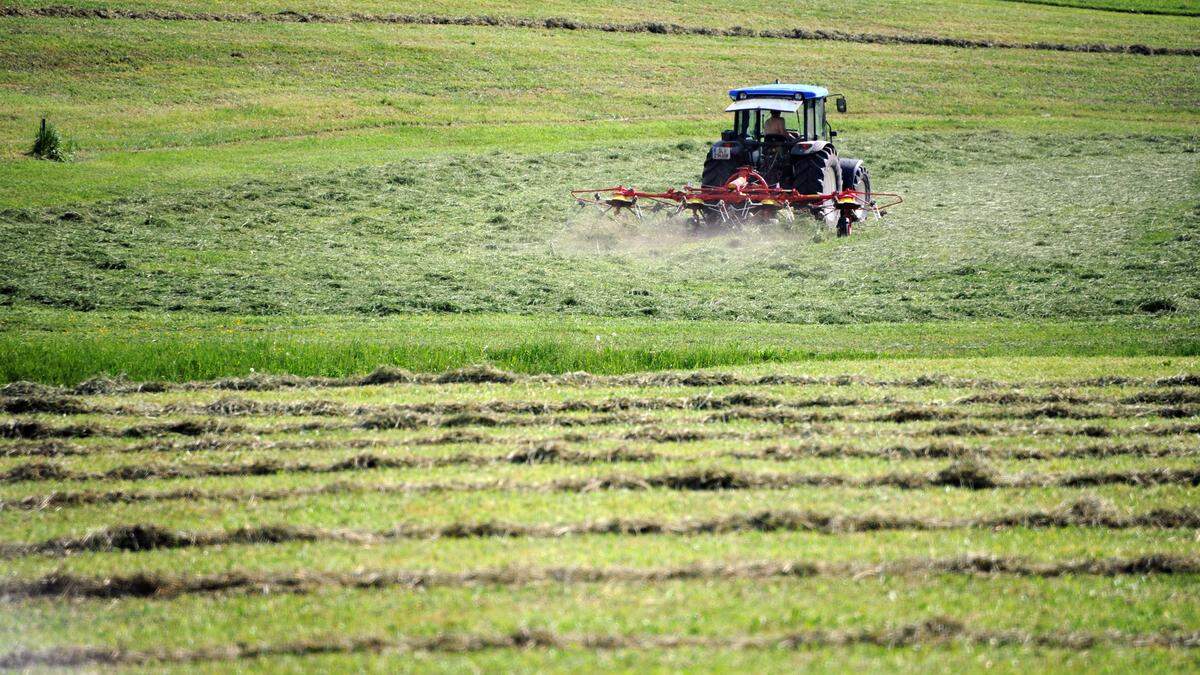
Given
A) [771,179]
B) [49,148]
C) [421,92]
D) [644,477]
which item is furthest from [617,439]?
[421,92]

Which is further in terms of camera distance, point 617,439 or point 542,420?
point 542,420

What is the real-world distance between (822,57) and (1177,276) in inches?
1054

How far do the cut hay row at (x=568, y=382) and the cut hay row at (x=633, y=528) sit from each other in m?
3.76

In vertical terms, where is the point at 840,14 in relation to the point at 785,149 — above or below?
above

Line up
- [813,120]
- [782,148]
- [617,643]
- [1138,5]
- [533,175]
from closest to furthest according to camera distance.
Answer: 1. [617,643]
2. [782,148]
3. [813,120]
4. [533,175]
5. [1138,5]

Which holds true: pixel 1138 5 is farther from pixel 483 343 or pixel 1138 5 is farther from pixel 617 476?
pixel 617 476

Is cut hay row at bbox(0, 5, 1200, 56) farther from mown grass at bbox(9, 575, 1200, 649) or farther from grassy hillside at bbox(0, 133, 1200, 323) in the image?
mown grass at bbox(9, 575, 1200, 649)

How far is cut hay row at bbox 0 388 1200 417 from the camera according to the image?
11336 millimetres

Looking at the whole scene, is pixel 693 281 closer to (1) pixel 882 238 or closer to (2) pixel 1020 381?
(1) pixel 882 238

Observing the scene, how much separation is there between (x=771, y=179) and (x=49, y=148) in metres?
14.5

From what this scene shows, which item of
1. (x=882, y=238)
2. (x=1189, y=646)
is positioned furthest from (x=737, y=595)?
(x=882, y=238)

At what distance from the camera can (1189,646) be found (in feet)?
22.1

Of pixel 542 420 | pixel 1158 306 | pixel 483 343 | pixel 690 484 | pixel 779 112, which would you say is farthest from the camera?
pixel 779 112

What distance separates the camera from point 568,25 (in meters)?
44.4
